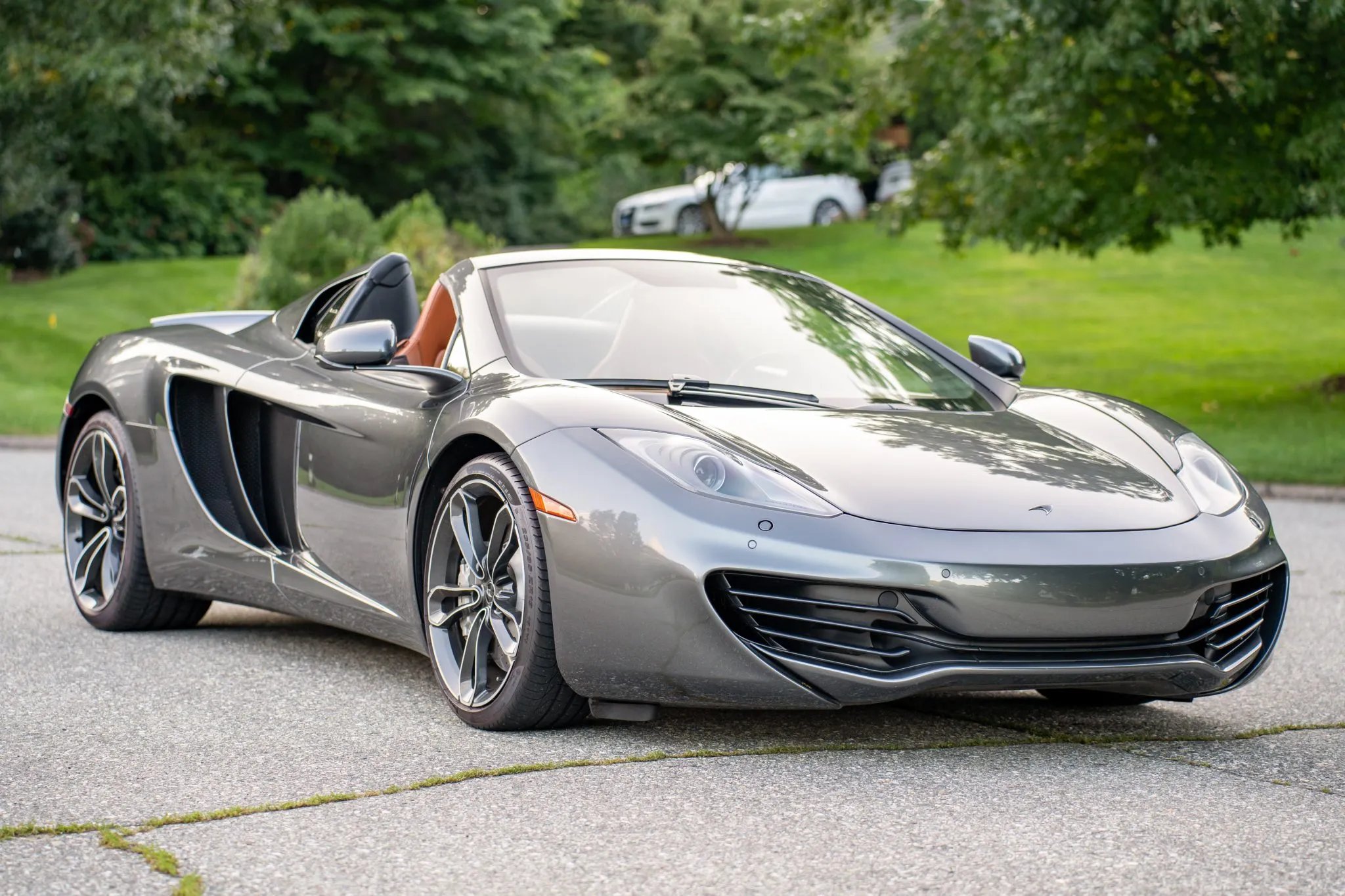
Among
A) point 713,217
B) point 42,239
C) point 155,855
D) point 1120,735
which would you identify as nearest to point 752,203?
point 713,217

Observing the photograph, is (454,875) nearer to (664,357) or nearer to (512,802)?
(512,802)

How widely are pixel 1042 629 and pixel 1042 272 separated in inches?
1148

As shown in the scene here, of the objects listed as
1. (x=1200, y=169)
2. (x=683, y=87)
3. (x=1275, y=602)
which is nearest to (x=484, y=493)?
(x=1275, y=602)

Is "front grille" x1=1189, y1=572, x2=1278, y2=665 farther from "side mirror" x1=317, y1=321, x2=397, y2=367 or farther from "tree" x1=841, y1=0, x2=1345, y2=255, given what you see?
"tree" x1=841, y1=0, x2=1345, y2=255

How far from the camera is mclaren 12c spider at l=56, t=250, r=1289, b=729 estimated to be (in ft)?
12.8

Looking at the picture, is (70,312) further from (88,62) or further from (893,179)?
(893,179)

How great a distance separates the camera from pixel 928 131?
48812 mm

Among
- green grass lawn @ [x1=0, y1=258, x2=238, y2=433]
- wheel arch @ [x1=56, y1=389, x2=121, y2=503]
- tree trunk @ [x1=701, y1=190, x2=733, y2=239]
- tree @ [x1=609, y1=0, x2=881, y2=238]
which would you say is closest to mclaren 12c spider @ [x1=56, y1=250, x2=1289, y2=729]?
wheel arch @ [x1=56, y1=389, x2=121, y2=503]

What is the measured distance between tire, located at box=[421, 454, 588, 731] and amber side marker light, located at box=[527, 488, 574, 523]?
0.11 feet

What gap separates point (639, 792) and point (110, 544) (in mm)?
3086

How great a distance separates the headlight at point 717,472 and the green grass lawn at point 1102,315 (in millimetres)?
9583

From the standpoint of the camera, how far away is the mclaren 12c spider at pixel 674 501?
3906 millimetres

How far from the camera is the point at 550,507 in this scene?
4125 mm

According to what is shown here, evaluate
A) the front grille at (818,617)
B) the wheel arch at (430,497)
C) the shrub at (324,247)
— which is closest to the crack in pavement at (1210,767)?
the front grille at (818,617)
